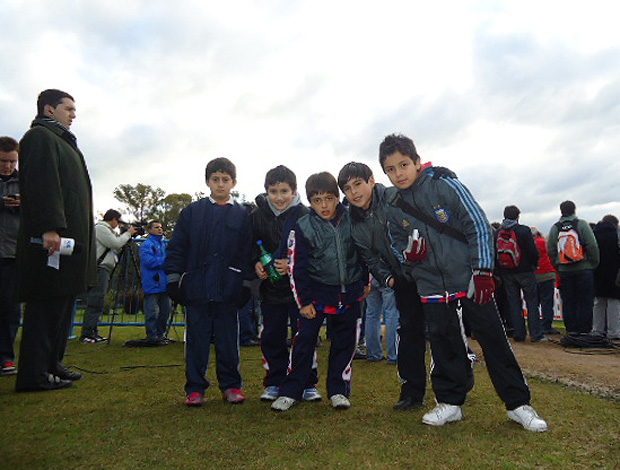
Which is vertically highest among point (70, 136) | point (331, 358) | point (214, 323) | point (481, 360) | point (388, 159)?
point (70, 136)

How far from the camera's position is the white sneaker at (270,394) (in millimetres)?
3166

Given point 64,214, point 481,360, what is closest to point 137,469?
point 64,214

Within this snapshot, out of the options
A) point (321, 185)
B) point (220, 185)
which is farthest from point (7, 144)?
point (321, 185)

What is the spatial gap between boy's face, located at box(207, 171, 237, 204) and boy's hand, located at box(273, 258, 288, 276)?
651 mm

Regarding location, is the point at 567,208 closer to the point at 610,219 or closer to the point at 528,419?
the point at 610,219

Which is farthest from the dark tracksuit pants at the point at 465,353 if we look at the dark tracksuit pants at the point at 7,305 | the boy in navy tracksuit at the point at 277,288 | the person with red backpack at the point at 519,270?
the person with red backpack at the point at 519,270

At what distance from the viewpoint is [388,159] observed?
2.86 meters

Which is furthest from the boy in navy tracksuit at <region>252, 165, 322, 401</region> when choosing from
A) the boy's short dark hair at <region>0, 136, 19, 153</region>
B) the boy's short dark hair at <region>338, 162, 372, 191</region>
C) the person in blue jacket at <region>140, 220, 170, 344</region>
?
the person in blue jacket at <region>140, 220, 170, 344</region>

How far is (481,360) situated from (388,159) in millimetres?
3089

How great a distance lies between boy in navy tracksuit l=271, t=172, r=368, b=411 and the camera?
3.05 m

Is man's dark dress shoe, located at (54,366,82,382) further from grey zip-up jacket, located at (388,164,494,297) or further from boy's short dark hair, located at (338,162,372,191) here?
grey zip-up jacket, located at (388,164,494,297)

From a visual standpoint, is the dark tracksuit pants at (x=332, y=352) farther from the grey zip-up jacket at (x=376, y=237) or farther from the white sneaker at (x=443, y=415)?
the white sneaker at (x=443, y=415)

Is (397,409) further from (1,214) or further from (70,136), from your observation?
(1,214)

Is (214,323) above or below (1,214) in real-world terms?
below
